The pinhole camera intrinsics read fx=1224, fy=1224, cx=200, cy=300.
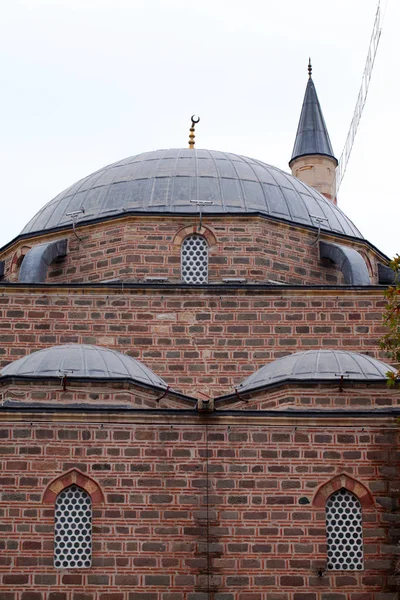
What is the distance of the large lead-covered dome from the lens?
1803 centimetres

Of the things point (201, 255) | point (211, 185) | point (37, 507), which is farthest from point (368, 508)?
point (211, 185)

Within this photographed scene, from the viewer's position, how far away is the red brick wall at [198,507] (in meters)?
12.8

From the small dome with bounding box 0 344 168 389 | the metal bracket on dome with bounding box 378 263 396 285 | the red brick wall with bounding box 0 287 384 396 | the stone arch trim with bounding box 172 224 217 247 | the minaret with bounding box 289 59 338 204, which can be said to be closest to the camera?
the small dome with bounding box 0 344 168 389

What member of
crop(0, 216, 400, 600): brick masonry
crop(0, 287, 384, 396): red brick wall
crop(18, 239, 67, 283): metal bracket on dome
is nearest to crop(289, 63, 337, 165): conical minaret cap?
crop(18, 239, 67, 283): metal bracket on dome

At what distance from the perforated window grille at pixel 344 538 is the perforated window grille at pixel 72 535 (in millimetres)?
2555

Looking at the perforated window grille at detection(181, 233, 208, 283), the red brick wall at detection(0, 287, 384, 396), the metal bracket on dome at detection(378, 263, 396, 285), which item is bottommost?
the red brick wall at detection(0, 287, 384, 396)

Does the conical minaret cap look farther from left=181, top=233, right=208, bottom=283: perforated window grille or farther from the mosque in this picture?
the mosque

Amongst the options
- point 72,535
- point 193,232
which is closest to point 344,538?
point 72,535

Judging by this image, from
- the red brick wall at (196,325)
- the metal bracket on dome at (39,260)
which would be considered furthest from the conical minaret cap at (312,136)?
the red brick wall at (196,325)

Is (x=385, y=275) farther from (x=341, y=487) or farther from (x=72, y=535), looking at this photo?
(x=72, y=535)

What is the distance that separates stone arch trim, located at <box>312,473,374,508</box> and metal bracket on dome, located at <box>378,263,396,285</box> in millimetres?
6168

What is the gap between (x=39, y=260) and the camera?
1714cm

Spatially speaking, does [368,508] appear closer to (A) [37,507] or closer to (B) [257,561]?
(B) [257,561]

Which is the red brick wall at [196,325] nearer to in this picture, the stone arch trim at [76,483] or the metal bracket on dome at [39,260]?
the metal bracket on dome at [39,260]
